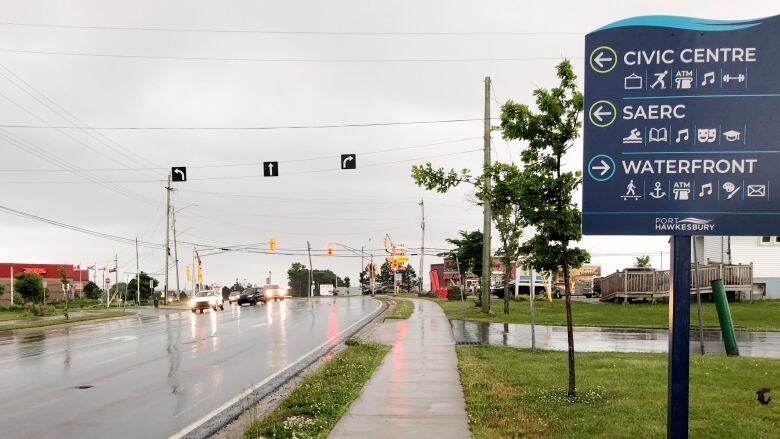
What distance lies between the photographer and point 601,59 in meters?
5.67

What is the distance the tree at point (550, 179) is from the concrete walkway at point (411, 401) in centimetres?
212

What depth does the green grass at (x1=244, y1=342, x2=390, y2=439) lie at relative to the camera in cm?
756

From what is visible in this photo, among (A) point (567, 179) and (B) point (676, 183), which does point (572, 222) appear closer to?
(A) point (567, 179)

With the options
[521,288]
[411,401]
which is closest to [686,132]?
[411,401]

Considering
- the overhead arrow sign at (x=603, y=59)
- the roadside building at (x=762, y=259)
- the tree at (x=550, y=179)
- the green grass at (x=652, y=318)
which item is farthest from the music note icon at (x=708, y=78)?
the roadside building at (x=762, y=259)

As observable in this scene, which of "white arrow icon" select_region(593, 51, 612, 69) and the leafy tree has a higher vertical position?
"white arrow icon" select_region(593, 51, 612, 69)

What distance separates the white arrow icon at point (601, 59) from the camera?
5648 mm

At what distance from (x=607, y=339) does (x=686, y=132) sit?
14506 millimetres

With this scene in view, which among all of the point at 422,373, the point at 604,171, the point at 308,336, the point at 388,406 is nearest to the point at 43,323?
the point at 308,336

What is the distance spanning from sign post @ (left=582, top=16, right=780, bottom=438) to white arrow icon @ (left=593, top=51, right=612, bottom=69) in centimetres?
12

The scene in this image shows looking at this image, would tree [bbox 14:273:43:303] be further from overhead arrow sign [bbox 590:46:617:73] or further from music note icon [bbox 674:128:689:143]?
music note icon [bbox 674:128:689:143]

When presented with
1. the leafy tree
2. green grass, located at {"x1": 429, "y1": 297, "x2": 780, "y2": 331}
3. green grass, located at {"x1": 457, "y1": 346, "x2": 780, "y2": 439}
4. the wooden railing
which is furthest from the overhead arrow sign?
the leafy tree

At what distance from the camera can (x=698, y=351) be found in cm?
1502

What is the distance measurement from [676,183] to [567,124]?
4.30 metres
